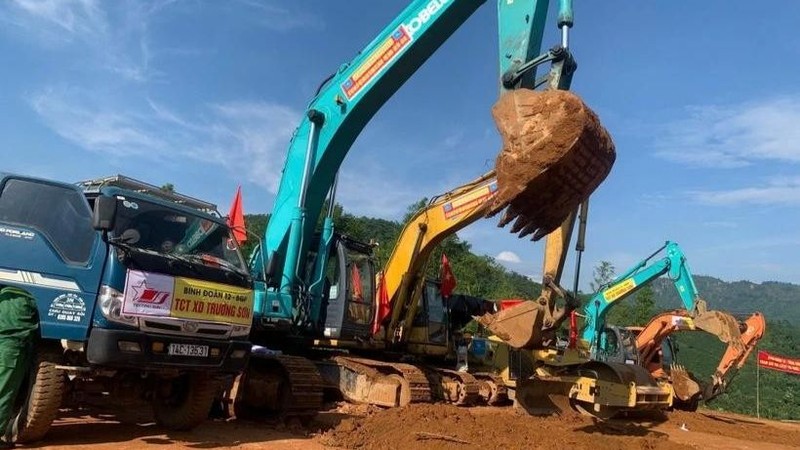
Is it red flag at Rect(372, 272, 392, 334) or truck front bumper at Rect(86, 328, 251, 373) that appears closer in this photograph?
truck front bumper at Rect(86, 328, 251, 373)

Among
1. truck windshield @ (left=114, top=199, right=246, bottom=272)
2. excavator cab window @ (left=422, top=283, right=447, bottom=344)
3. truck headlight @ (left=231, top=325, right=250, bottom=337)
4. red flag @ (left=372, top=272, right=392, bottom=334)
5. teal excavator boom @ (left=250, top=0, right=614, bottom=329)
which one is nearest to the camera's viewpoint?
truck windshield @ (left=114, top=199, right=246, bottom=272)

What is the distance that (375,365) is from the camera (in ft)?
34.1

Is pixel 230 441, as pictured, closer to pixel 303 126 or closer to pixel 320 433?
pixel 320 433

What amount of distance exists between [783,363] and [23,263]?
21.8m

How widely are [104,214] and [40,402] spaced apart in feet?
5.45

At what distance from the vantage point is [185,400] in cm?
686

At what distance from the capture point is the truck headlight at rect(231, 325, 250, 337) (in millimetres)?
6520

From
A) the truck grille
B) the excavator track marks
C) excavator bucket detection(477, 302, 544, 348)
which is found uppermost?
excavator bucket detection(477, 302, 544, 348)

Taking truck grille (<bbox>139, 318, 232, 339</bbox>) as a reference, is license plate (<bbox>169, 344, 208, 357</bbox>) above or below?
below

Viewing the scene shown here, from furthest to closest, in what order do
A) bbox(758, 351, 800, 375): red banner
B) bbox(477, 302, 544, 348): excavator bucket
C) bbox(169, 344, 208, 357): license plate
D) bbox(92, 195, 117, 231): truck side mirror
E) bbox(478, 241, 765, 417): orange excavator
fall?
bbox(758, 351, 800, 375): red banner, bbox(478, 241, 765, 417): orange excavator, bbox(477, 302, 544, 348): excavator bucket, bbox(169, 344, 208, 357): license plate, bbox(92, 195, 117, 231): truck side mirror

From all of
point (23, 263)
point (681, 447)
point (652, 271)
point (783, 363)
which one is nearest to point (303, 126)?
point (23, 263)

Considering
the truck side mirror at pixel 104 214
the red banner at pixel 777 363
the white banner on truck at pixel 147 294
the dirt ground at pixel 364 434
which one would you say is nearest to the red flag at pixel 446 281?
the dirt ground at pixel 364 434

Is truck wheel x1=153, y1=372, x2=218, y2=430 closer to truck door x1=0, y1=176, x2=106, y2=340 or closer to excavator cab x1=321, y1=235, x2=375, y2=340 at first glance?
truck door x1=0, y1=176, x2=106, y2=340

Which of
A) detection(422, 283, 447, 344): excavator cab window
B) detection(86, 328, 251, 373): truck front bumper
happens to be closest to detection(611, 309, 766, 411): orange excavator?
detection(422, 283, 447, 344): excavator cab window
